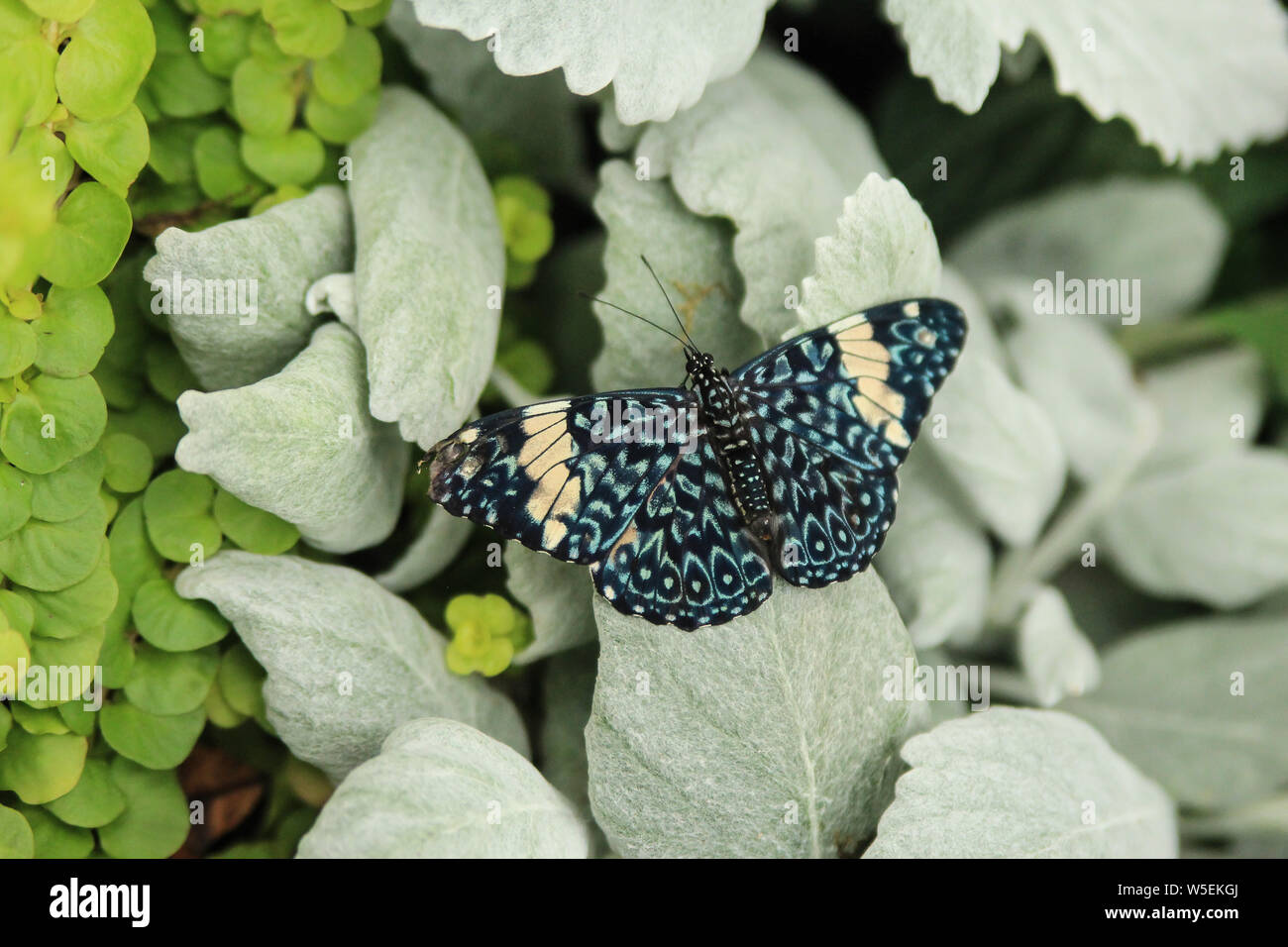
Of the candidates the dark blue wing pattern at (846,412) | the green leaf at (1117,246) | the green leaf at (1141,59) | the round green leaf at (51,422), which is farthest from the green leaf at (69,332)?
the green leaf at (1117,246)

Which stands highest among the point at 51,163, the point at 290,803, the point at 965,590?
the point at 51,163

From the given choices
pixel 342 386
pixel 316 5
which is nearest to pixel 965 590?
pixel 342 386

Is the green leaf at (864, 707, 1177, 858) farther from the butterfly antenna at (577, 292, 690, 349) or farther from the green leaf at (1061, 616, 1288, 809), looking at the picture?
the butterfly antenna at (577, 292, 690, 349)

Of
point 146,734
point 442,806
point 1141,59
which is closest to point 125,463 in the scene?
point 146,734

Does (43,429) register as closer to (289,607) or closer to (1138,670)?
(289,607)

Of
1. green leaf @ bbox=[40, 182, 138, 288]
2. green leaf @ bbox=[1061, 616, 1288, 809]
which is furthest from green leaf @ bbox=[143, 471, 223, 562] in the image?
green leaf @ bbox=[1061, 616, 1288, 809]

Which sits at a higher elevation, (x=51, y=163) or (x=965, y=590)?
(x=51, y=163)

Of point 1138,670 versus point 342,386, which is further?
point 1138,670
